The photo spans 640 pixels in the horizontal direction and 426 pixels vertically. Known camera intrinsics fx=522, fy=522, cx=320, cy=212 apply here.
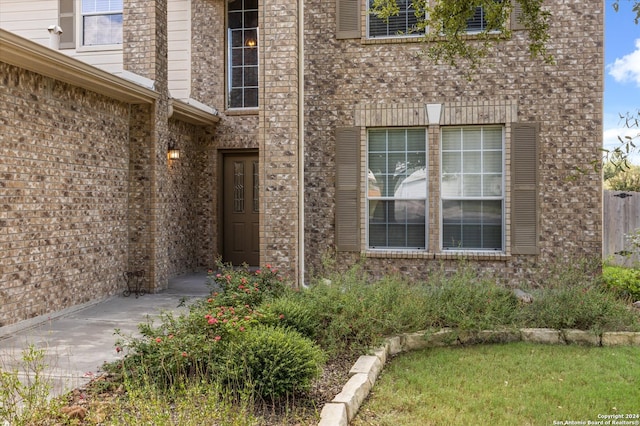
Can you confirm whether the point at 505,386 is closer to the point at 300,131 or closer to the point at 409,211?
the point at 409,211

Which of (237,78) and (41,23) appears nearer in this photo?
(237,78)

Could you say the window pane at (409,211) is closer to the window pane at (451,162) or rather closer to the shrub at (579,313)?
the window pane at (451,162)

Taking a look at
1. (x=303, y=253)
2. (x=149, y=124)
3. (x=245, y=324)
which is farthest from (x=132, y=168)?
(x=245, y=324)

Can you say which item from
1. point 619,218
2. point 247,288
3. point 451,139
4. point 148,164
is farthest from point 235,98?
point 619,218

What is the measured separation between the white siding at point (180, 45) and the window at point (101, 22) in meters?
0.98

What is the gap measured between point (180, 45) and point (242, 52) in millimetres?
1180

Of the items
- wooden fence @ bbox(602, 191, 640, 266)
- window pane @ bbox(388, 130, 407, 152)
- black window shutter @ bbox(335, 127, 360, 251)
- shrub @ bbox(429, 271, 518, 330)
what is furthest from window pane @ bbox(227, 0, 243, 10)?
wooden fence @ bbox(602, 191, 640, 266)

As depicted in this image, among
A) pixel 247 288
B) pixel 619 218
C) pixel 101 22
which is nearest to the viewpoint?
pixel 247 288

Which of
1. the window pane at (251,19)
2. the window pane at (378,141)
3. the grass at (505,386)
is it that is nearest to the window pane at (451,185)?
the window pane at (378,141)

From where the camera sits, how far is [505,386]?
4.12 m

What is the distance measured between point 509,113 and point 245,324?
5408mm

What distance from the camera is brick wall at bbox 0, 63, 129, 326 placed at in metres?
5.54

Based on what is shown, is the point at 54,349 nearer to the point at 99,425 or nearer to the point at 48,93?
the point at 99,425

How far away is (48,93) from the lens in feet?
20.0
